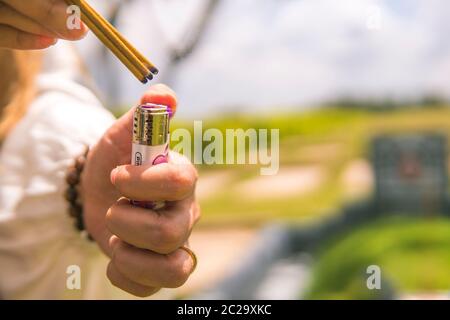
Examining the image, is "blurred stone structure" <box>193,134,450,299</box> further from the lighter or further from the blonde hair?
the lighter

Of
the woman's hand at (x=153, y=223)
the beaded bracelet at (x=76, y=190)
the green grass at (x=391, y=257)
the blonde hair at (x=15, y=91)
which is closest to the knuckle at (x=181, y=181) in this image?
the woman's hand at (x=153, y=223)

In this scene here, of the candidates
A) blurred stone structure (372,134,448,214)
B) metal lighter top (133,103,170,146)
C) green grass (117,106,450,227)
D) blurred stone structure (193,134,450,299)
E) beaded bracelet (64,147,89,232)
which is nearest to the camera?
metal lighter top (133,103,170,146)

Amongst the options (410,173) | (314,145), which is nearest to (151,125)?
(410,173)

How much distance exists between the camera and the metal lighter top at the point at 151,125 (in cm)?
29

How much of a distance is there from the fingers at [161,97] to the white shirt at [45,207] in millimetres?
140

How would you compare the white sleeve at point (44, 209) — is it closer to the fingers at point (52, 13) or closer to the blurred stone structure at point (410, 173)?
the fingers at point (52, 13)

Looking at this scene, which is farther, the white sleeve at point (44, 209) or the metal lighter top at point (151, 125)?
the white sleeve at point (44, 209)

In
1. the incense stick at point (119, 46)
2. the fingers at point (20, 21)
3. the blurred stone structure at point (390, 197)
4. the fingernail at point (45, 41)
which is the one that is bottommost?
the incense stick at point (119, 46)

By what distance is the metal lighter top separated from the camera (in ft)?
0.96

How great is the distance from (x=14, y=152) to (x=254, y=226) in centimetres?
446

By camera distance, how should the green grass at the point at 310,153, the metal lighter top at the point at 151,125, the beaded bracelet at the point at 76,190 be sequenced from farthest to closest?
the green grass at the point at 310,153 < the beaded bracelet at the point at 76,190 < the metal lighter top at the point at 151,125

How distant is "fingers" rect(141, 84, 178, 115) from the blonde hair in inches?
8.4

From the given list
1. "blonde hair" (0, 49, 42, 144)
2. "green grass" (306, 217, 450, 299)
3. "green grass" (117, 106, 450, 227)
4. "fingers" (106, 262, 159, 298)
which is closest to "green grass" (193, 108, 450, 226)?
"green grass" (117, 106, 450, 227)
